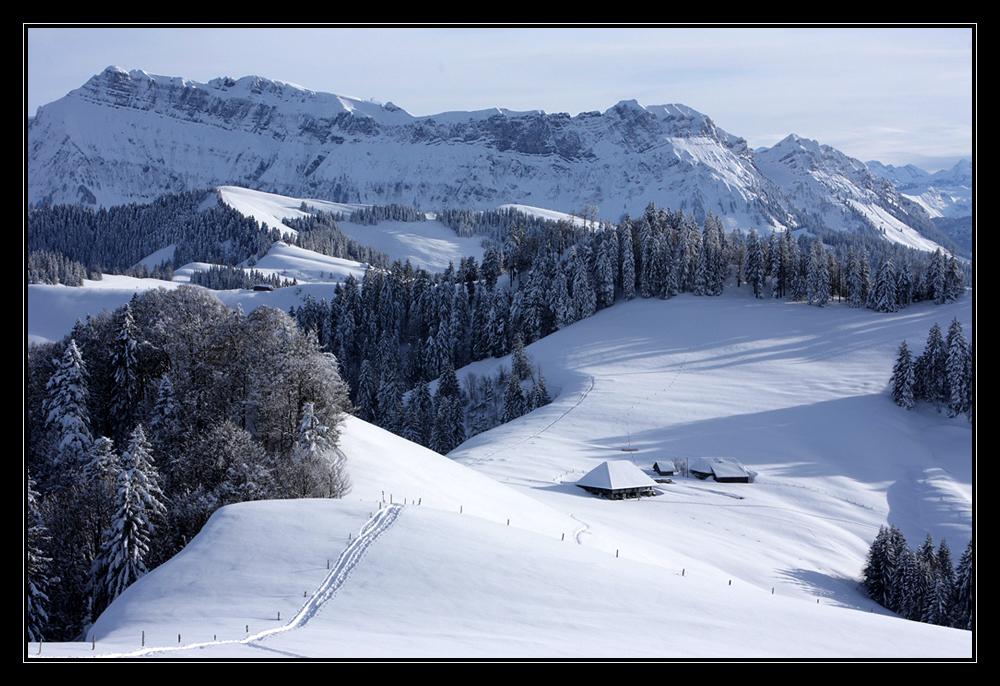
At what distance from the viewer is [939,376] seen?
80.4 meters

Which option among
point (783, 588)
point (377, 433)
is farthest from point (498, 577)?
point (377, 433)

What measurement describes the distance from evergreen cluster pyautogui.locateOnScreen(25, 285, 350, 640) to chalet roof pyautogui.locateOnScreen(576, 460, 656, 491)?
20832 mm

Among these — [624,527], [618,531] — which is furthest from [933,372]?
[618,531]

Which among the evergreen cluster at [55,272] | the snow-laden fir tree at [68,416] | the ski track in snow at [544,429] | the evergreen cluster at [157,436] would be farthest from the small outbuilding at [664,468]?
the evergreen cluster at [55,272]

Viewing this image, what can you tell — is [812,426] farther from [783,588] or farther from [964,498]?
[783,588]

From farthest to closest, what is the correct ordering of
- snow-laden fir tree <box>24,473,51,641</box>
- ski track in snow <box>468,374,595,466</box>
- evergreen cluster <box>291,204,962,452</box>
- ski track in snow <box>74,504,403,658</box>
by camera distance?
evergreen cluster <box>291,204,962,452</box> < ski track in snow <box>468,374,595,466</box> < snow-laden fir tree <box>24,473,51,641</box> < ski track in snow <box>74,504,403,658</box>

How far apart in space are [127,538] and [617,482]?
112 ft

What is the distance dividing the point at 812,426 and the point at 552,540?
53.5 metres

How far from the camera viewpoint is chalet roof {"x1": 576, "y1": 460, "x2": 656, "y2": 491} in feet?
169

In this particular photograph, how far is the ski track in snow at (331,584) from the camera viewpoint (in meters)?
14.2

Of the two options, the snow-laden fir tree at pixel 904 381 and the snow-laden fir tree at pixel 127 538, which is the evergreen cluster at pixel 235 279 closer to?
the snow-laden fir tree at pixel 904 381

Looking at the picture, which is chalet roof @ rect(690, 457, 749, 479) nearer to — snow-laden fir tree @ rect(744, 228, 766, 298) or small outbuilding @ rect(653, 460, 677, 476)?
small outbuilding @ rect(653, 460, 677, 476)

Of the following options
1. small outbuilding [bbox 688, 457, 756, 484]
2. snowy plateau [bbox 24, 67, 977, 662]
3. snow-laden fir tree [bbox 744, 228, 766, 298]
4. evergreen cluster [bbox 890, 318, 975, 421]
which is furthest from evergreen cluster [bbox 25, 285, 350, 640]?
snow-laden fir tree [bbox 744, 228, 766, 298]
